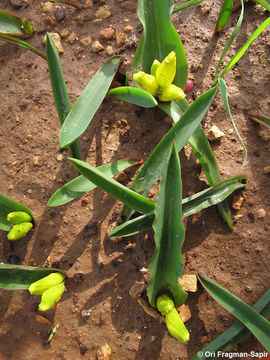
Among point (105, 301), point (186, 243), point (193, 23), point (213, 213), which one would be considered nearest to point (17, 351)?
point (105, 301)

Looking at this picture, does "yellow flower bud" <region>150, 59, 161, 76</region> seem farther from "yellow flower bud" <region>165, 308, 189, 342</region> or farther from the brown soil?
"yellow flower bud" <region>165, 308, 189, 342</region>

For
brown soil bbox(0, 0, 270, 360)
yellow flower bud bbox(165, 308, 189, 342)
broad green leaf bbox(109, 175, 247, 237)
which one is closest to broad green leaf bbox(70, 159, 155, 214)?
broad green leaf bbox(109, 175, 247, 237)

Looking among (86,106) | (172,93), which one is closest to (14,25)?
(86,106)

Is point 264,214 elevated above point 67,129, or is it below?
below

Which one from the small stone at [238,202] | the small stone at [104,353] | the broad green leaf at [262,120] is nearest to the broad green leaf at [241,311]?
the small stone at [238,202]

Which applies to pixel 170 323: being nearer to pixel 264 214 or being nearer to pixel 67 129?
pixel 264 214

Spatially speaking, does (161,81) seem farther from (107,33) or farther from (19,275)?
(19,275)

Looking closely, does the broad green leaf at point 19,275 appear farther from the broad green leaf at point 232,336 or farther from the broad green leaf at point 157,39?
the broad green leaf at point 157,39

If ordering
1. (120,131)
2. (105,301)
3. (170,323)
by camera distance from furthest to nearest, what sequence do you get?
1. (120,131)
2. (105,301)
3. (170,323)
